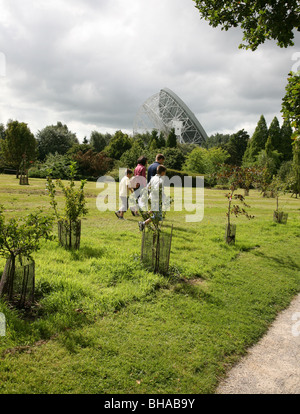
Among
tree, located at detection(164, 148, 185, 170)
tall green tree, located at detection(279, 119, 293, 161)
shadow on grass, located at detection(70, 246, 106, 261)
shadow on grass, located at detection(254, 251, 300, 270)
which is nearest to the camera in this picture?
shadow on grass, located at detection(70, 246, 106, 261)

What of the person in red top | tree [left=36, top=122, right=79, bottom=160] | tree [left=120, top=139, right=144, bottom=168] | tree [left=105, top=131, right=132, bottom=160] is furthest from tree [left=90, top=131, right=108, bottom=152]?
the person in red top

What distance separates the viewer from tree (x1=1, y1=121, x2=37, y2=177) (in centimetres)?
2559

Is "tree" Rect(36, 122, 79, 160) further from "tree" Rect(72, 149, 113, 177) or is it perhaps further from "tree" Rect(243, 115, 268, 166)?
"tree" Rect(243, 115, 268, 166)

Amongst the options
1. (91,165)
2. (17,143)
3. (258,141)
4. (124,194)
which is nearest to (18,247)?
(124,194)

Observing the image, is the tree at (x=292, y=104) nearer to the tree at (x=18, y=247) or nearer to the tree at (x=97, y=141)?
the tree at (x=18, y=247)

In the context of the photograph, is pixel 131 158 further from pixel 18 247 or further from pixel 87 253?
pixel 18 247

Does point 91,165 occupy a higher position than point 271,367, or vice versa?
point 91,165

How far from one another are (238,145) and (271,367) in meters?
61.8

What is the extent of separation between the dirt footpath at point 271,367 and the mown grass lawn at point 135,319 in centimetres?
12

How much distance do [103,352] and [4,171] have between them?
35125 millimetres

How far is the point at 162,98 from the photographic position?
68.4m

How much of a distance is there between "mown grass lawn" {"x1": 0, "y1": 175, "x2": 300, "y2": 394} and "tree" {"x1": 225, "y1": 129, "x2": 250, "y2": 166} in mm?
54271

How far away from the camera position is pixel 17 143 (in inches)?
1011
